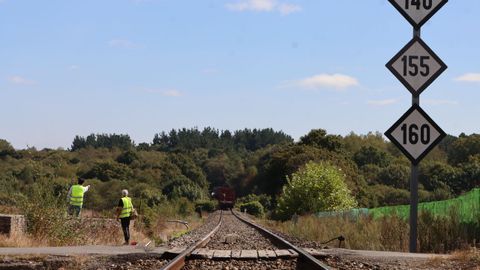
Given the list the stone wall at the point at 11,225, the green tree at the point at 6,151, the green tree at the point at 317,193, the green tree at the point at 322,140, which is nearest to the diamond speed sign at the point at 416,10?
the stone wall at the point at 11,225

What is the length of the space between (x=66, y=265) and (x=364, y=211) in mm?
16738

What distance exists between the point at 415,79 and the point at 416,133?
2.71ft

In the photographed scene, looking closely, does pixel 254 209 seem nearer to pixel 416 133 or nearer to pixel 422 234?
pixel 422 234

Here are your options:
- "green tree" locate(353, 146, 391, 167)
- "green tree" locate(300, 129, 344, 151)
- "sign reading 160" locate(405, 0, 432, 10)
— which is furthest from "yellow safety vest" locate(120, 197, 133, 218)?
"green tree" locate(353, 146, 391, 167)

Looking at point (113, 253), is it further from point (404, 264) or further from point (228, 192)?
point (228, 192)

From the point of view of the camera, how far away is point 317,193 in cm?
4466

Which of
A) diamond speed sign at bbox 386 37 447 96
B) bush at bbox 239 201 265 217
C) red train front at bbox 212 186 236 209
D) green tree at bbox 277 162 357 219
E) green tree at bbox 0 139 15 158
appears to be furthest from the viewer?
green tree at bbox 0 139 15 158

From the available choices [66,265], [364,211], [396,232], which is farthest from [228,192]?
[66,265]

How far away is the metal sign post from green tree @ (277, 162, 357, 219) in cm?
3198

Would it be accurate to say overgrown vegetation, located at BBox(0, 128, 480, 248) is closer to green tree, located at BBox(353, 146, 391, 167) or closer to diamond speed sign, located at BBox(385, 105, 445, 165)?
green tree, located at BBox(353, 146, 391, 167)

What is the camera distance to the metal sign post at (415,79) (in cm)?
1067

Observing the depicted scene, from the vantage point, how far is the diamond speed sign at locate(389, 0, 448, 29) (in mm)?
10969

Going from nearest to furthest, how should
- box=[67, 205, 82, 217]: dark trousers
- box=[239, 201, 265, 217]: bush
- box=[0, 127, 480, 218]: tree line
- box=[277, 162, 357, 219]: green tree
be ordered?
1. box=[67, 205, 82, 217]: dark trousers
2. box=[277, 162, 357, 219]: green tree
3. box=[0, 127, 480, 218]: tree line
4. box=[239, 201, 265, 217]: bush

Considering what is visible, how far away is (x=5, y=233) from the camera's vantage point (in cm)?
1498
